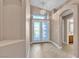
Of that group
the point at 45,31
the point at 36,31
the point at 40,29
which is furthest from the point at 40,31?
the point at 45,31

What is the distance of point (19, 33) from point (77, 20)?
149 inches

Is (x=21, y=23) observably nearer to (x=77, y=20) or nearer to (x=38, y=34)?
(x=77, y=20)

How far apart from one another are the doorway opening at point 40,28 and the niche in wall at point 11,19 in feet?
32.5

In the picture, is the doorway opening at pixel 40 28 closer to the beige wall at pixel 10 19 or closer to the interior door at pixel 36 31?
the interior door at pixel 36 31

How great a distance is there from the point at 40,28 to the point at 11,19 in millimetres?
10420

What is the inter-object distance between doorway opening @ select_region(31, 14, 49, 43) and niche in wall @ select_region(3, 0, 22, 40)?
9893mm

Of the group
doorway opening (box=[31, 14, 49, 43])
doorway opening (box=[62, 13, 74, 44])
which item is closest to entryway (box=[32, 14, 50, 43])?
doorway opening (box=[31, 14, 49, 43])

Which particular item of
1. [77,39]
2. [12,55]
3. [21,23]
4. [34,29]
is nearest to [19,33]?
[21,23]

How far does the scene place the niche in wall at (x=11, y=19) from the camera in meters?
2.82

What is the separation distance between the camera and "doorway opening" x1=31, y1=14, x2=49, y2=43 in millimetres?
12891

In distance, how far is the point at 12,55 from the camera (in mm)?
2086

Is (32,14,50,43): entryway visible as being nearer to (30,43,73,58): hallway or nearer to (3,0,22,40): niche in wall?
(30,43,73,58): hallway

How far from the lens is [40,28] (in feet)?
43.4

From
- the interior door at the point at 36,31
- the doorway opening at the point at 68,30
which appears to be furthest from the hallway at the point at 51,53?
the interior door at the point at 36,31
